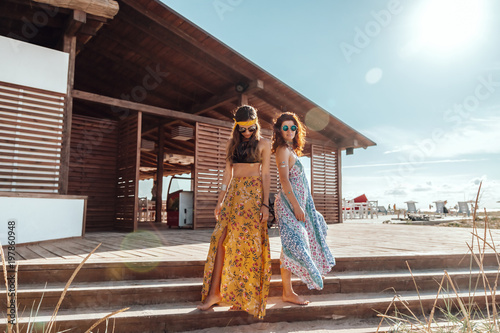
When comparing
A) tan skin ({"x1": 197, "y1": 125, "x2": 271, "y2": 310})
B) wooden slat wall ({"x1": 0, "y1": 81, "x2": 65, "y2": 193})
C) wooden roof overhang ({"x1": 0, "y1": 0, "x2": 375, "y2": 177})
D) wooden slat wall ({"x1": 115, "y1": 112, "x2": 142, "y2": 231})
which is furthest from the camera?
wooden slat wall ({"x1": 115, "y1": 112, "x2": 142, "y2": 231})

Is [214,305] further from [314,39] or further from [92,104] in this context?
[92,104]

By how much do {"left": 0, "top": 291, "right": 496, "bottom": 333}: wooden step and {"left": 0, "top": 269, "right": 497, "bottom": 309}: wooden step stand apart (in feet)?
0.24

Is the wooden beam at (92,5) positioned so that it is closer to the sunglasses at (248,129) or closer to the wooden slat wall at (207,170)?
the wooden slat wall at (207,170)

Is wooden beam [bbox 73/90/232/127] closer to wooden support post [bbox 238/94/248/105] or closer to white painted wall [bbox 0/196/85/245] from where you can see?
wooden support post [bbox 238/94/248/105]

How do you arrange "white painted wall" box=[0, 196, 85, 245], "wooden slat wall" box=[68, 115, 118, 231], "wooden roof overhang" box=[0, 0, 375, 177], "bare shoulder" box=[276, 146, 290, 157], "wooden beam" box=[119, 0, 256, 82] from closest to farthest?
"bare shoulder" box=[276, 146, 290, 157] → "white painted wall" box=[0, 196, 85, 245] → "wooden roof overhang" box=[0, 0, 375, 177] → "wooden beam" box=[119, 0, 256, 82] → "wooden slat wall" box=[68, 115, 118, 231]

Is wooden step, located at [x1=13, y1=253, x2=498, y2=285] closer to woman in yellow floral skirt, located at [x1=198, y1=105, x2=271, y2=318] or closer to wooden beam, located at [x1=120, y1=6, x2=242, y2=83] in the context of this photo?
woman in yellow floral skirt, located at [x1=198, y1=105, x2=271, y2=318]

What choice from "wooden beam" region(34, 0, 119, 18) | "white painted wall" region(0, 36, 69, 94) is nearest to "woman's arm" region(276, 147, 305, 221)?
"wooden beam" region(34, 0, 119, 18)

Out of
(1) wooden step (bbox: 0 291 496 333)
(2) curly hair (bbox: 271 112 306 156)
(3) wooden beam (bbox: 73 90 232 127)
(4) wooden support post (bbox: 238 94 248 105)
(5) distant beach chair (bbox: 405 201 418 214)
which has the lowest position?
(1) wooden step (bbox: 0 291 496 333)

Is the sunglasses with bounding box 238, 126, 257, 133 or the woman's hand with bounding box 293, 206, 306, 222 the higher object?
the sunglasses with bounding box 238, 126, 257, 133

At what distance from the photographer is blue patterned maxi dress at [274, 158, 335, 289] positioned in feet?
9.86

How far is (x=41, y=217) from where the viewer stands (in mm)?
5516

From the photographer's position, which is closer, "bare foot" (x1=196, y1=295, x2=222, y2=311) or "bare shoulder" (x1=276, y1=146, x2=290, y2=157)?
"bare foot" (x1=196, y1=295, x2=222, y2=311)

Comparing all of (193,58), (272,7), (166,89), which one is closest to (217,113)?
(166,89)

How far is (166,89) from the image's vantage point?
31.8 feet
